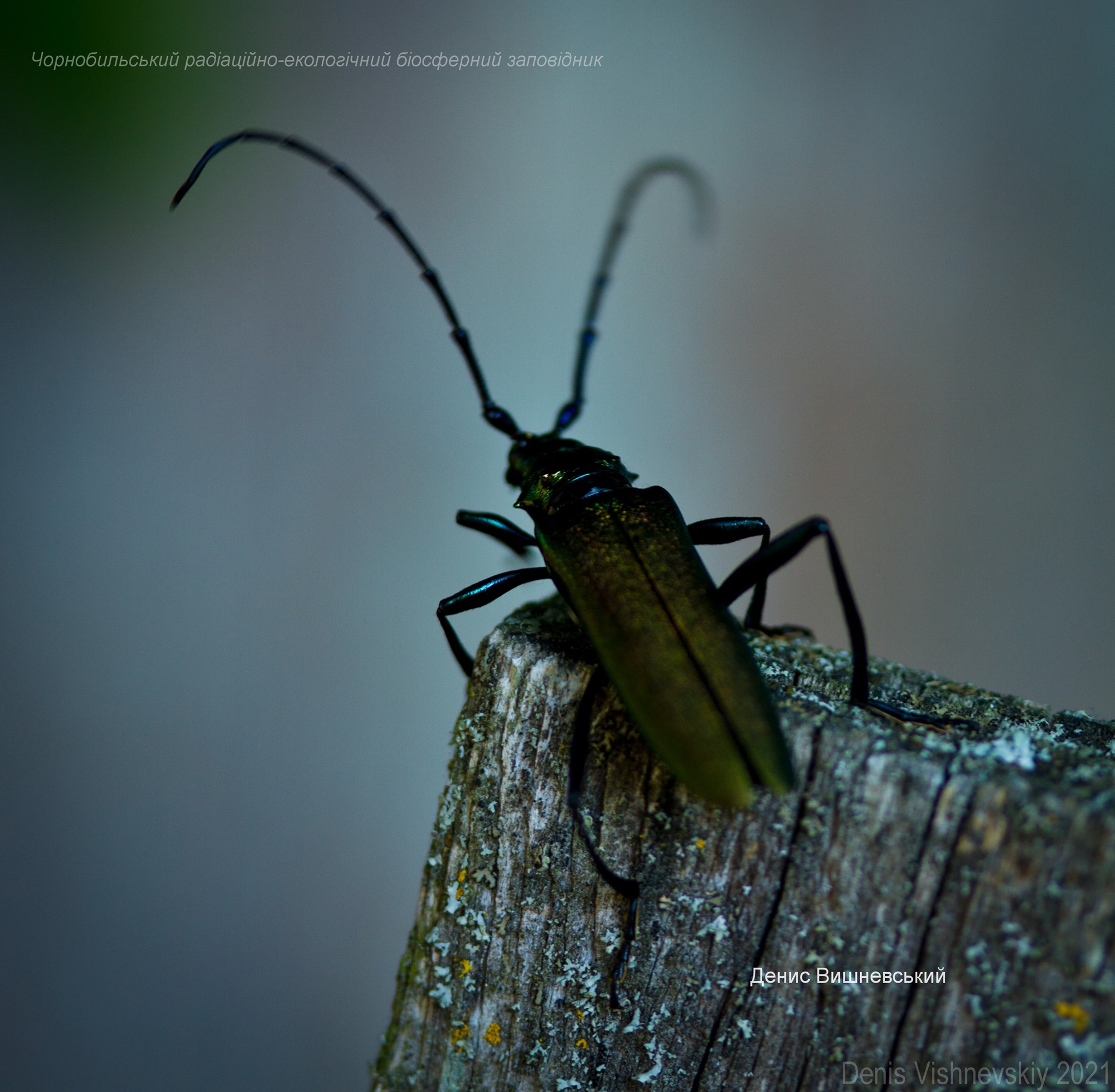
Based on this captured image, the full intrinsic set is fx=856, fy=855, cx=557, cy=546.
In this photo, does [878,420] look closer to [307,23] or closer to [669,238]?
[669,238]

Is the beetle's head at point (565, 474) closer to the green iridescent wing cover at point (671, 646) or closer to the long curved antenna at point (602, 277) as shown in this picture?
the green iridescent wing cover at point (671, 646)

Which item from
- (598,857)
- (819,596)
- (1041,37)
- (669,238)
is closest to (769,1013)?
(598,857)

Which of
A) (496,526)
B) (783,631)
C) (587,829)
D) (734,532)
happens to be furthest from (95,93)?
(587,829)

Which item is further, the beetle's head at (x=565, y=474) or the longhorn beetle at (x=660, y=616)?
the beetle's head at (x=565, y=474)

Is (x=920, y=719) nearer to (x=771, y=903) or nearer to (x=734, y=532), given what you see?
(x=771, y=903)

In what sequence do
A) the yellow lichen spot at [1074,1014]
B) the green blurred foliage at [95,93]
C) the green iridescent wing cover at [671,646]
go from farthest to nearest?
the green blurred foliage at [95,93] → the green iridescent wing cover at [671,646] → the yellow lichen spot at [1074,1014]

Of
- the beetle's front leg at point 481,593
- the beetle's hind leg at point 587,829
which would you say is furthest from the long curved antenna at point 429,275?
the beetle's hind leg at point 587,829

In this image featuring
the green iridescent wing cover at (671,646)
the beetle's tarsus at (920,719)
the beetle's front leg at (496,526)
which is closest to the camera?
the green iridescent wing cover at (671,646)

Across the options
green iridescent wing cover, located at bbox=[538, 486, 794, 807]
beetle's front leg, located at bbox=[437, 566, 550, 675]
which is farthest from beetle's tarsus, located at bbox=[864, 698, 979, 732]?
beetle's front leg, located at bbox=[437, 566, 550, 675]

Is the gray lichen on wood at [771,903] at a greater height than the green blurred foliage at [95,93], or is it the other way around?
the green blurred foliage at [95,93]
